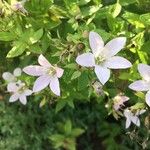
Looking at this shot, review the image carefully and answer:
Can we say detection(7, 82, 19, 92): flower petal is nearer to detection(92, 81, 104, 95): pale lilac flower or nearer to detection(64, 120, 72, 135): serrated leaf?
detection(92, 81, 104, 95): pale lilac flower

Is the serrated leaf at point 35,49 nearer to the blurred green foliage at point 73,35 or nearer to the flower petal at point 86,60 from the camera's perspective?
the blurred green foliage at point 73,35

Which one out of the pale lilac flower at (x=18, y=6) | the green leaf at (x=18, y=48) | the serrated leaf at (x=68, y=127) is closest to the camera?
the pale lilac flower at (x=18, y=6)

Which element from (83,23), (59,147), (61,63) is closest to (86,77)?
(61,63)

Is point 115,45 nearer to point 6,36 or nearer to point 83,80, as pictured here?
point 83,80

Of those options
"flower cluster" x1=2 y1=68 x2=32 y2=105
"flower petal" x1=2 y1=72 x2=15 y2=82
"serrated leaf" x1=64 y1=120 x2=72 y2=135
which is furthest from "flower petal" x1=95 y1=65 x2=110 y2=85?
"serrated leaf" x1=64 y1=120 x2=72 y2=135

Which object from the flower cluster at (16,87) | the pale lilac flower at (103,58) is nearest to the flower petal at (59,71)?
the pale lilac flower at (103,58)

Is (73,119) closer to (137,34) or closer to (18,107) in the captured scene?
(18,107)
